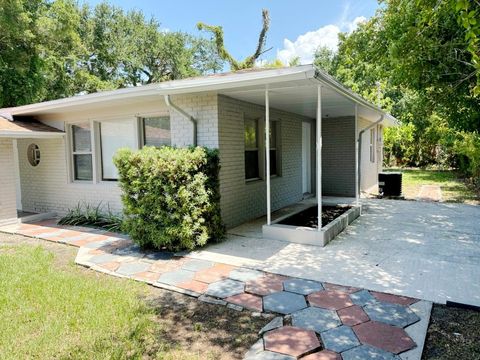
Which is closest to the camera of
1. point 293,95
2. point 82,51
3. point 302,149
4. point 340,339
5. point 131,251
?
point 340,339

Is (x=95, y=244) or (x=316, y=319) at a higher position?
(x=95, y=244)

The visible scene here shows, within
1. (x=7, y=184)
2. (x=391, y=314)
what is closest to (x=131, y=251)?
(x=391, y=314)

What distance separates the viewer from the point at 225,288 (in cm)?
406

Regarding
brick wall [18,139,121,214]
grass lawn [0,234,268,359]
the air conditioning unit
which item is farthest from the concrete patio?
brick wall [18,139,121,214]

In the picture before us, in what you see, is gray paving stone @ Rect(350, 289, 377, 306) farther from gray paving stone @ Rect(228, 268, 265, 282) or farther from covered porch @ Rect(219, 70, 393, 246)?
covered porch @ Rect(219, 70, 393, 246)

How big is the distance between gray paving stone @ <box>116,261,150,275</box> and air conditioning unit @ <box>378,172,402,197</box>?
8.86 m

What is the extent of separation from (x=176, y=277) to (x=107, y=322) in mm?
1232

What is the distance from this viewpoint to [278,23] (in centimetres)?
2489

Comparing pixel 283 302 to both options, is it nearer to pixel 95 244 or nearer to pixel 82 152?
pixel 95 244

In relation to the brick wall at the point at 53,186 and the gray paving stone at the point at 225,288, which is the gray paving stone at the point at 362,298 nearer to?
the gray paving stone at the point at 225,288

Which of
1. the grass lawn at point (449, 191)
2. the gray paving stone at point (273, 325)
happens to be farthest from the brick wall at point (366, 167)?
the gray paving stone at point (273, 325)

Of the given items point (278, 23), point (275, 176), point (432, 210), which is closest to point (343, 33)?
point (275, 176)

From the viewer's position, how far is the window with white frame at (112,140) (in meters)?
7.80

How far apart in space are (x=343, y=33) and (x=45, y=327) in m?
10.4
